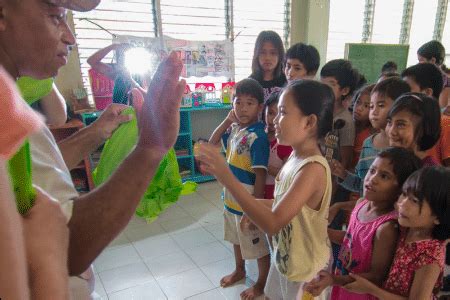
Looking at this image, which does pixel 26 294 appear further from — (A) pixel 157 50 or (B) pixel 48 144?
(A) pixel 157 50

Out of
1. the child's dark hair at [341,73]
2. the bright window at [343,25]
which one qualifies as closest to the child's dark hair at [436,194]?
the child's dark hair at [341,73]

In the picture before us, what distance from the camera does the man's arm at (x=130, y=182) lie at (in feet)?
1.94

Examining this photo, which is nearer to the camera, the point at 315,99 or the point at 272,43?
the point at 315,99

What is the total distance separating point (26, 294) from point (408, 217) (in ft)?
3.37

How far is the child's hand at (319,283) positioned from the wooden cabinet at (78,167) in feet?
9.09

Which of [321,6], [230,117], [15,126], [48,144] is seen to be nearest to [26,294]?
[15,126]

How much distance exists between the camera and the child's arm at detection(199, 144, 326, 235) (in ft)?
2.97

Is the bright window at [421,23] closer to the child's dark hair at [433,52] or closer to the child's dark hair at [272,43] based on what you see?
the child's dark hair at [433,52]

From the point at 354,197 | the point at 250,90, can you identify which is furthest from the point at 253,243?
the point at 250,90

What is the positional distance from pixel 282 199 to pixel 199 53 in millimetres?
3299

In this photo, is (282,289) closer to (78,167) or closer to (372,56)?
(78,167)

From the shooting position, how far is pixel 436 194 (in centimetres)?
94

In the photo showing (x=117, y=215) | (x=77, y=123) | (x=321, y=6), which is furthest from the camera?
(x=321, y=6)

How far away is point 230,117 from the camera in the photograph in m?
1.97
